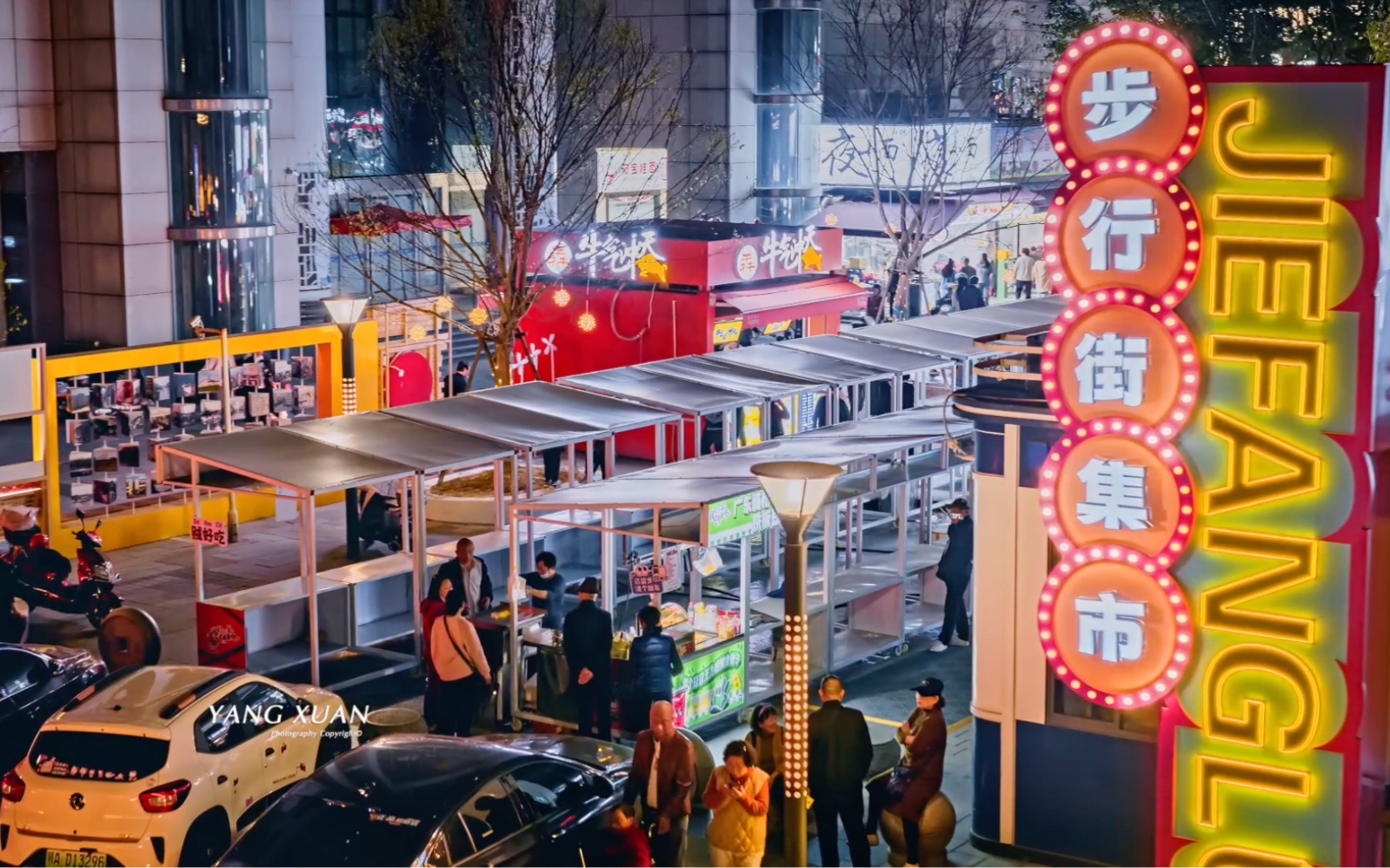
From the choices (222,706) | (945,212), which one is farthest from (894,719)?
(945,212)

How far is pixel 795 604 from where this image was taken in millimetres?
10219

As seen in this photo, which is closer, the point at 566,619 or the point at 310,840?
the point at 310,840

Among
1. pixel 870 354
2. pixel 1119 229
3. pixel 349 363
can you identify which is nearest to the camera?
pixel 1119 229

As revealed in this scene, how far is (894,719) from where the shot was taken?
1584cm

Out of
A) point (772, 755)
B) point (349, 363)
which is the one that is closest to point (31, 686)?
point (772, 755)

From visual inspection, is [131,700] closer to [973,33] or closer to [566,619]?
[566,619]

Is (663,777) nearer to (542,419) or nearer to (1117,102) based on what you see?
(1117,102)

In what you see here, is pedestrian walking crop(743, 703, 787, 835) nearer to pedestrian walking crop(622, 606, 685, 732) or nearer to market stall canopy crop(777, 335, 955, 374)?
pedestrian walking crop(622, 606, 685, 732)

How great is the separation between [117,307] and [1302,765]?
20706mm

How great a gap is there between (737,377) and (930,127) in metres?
17.4

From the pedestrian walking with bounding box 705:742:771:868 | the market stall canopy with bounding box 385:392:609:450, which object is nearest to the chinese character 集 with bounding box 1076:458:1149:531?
the pedestrian walking with bounding box 705:742:771:868

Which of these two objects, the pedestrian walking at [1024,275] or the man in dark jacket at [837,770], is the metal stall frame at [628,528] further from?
the pedestrian walking at [1024,275]

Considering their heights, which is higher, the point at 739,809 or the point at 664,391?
the point at 664,391

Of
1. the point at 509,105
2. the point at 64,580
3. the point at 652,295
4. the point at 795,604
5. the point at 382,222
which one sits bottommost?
the point at 64,580
